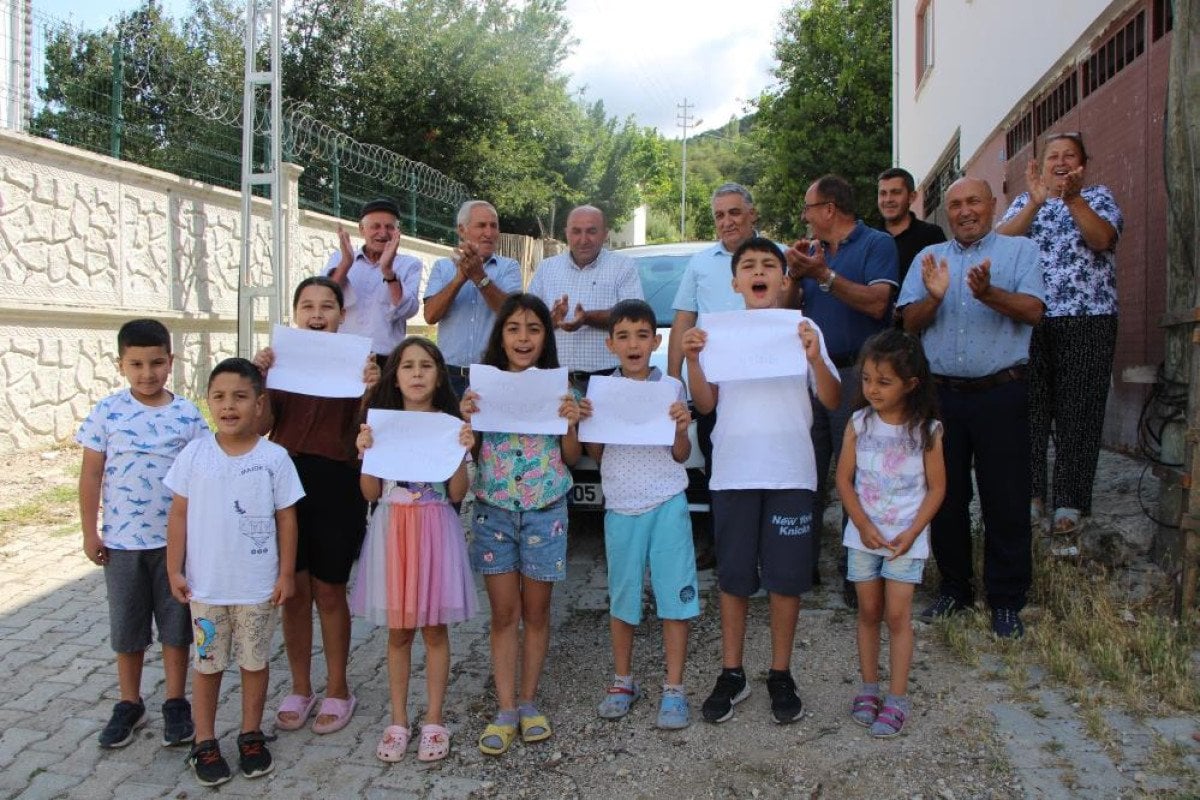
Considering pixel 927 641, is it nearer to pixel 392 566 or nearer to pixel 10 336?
pixel 392 566

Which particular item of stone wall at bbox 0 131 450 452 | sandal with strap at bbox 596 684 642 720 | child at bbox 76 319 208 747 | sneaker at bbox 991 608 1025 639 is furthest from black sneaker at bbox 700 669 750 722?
stone wall at bbox 0 131 450 452

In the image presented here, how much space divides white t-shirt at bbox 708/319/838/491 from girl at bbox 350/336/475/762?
0.93 meters

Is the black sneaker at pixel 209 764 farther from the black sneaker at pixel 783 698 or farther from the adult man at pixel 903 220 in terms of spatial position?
the adult man at pixel 903 220

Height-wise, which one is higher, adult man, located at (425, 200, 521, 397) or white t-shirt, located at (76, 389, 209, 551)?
adult man, located at (425, 200, 521, 397)

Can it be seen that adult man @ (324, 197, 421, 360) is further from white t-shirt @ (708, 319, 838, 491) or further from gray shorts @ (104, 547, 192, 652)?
white t-shirt @ (708, 319, 838, 491)

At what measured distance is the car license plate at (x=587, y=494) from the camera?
4.80m

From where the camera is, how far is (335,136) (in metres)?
10.9

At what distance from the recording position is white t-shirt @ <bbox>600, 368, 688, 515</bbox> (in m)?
3.34

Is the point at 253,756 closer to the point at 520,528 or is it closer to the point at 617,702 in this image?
the point at 520,528

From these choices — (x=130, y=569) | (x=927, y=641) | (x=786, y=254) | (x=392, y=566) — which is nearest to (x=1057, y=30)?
(x=786, y=254)

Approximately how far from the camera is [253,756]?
301 cm

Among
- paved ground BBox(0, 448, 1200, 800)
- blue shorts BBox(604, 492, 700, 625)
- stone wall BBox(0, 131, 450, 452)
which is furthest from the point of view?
stone wall BBox(0, 131, 450, 452)

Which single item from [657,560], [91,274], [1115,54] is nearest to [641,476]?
[657,560]

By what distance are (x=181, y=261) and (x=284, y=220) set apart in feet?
6.10
